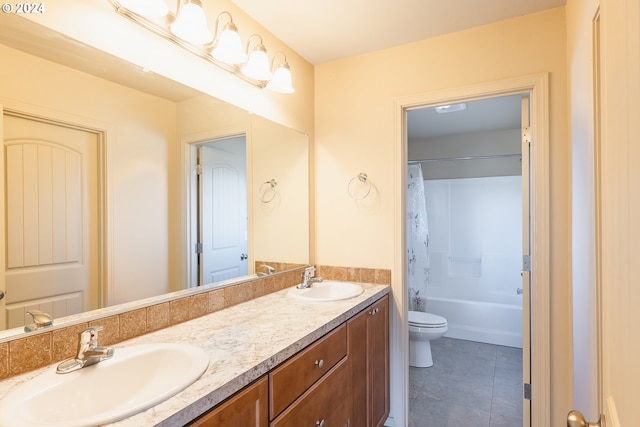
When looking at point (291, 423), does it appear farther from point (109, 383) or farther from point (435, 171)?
point (435, 171)

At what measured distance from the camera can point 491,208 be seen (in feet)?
12.3

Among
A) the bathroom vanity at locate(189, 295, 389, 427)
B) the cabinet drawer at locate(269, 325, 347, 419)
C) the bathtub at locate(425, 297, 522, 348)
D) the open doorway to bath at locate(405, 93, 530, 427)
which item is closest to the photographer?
the bathroom vanity at locate(189, 295, 389, 427)

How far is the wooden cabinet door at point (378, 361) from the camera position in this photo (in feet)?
5.94

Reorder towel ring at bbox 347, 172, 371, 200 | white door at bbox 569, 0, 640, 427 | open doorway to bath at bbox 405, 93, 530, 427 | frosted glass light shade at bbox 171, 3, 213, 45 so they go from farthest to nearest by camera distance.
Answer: open doorway to bath at bbox 405, 93, 530, 427, towel ring at bbox 347, 172, 371, 200, frosted glass light shade at bbox 171, 3, 213, 45, white door at bbox 569, 0, 640, 427

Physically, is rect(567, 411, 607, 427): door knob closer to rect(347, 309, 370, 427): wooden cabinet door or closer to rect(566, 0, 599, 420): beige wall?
rect(566, 0, 599, 420): beige wall

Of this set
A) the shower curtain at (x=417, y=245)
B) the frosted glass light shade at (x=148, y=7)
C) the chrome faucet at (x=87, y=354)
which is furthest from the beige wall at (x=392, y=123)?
the shower curtain at (x=417, y=245)

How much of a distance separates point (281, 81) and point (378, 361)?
5.63ft

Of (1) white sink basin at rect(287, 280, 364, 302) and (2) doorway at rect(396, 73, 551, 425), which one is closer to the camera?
(2) doorway at rect(396, 73, 551, 425)

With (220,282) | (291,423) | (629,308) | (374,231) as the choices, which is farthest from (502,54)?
(291,423)

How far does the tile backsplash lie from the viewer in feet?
3.11

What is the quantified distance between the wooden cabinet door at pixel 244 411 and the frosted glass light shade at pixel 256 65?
4.84ft

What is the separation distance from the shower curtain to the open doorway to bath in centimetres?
1

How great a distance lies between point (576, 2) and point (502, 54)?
0.43 meters

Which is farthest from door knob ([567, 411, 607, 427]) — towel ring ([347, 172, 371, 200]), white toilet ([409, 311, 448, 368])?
white toilet ([409, 311, 448, 368])
